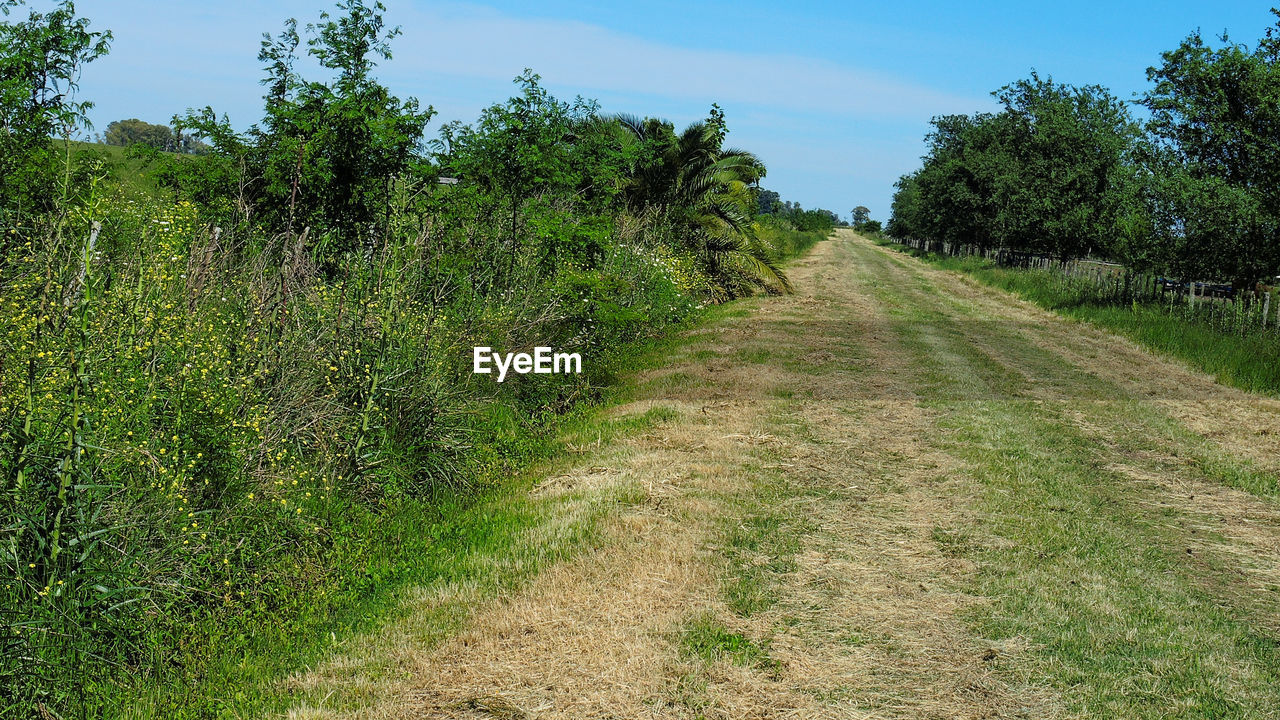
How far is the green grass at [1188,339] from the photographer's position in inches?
527

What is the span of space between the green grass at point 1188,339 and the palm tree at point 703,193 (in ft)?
25.1

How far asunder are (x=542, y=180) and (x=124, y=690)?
8079 mm

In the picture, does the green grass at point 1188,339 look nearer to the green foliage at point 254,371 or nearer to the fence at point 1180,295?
the fence at point 1180,295

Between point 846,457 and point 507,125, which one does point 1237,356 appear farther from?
point 507,125

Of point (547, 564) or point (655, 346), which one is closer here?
point (547, 564)

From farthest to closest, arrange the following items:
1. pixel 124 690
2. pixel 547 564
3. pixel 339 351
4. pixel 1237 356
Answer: pixel 1237 356, pixel 339 351, pixel 547 564, pixel 124 690

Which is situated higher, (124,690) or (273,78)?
(273,78)

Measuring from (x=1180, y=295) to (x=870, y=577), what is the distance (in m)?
18.1

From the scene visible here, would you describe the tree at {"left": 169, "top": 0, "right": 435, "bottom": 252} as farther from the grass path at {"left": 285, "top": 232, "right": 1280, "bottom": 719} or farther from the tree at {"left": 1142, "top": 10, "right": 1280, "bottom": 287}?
the tree at {"left": 1142, "top": 10, "right": 1280, "bottom": 287}

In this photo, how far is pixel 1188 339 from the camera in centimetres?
1612

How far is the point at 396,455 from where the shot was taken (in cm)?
663

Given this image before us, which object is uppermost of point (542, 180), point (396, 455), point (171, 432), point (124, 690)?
Answer: point (542, 180)

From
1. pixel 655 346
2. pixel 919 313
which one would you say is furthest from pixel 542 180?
pixel 919 313

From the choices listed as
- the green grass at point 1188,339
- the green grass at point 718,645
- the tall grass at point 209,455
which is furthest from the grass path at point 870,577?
the green grass at point 1188,339
